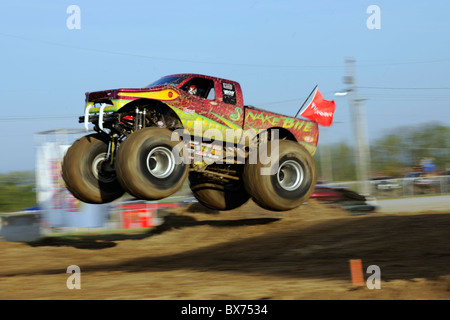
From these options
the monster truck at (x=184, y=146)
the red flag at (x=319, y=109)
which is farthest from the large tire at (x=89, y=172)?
the red flag at (x=319, y=109)

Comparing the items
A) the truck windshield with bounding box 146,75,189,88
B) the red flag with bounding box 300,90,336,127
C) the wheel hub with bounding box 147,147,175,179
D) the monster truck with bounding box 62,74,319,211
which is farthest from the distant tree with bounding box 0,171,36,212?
the wheel hub with bounding box 147,147,175,179

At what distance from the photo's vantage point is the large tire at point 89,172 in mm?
9234

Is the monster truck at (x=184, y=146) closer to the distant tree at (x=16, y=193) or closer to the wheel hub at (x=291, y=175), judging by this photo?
the wheel hub at (x=291, y=175)

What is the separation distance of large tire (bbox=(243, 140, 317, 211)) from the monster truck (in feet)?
0.06

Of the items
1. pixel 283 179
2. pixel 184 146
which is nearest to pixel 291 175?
pixel 283 179

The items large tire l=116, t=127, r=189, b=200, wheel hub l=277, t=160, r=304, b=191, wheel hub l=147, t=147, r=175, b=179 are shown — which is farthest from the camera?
wheel hub l=277, t=160, r=304, b=191

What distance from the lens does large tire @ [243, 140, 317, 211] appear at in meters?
9.69

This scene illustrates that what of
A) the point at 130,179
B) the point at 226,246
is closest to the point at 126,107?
the point at 130,179

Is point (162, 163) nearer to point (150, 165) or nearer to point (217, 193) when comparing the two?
point (150, 165)

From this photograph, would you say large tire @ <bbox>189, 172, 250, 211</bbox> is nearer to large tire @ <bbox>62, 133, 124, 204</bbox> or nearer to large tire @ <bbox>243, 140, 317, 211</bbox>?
large tire @ <bbox>243, 140, 317, 211</bbox>

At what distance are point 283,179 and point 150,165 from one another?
9.37 feet

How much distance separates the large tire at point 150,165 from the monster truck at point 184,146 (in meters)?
0.02

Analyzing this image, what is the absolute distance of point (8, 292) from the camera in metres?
7.67
